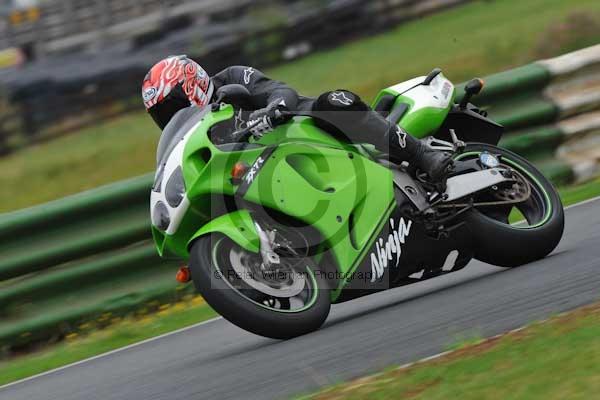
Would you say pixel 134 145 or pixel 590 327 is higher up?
pixel 590 327

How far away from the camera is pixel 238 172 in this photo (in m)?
5.43

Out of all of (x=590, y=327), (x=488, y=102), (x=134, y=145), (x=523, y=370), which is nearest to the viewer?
(x=523, y=370)

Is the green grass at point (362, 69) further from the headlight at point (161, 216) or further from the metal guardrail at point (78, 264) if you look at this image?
the headlight at point (161, 216)

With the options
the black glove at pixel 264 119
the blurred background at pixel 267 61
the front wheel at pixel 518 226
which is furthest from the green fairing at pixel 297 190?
the blurred background at pixel 267 61

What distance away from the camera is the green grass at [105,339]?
21.8 ft

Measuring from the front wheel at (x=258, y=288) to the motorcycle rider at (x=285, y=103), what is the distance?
720 mm

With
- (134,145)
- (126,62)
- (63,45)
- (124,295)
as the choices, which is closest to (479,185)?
(124,295)

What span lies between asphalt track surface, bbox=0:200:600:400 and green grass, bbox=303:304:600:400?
26 centimetres

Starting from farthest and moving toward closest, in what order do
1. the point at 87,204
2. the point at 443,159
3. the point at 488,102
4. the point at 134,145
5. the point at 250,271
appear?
the point at 134,145
the point at 488,102
the point at 87,204
the point at 443,159
the point at 250,271

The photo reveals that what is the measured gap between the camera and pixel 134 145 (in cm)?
1345

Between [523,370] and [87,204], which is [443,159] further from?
[87,204]

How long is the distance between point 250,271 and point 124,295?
252 cm

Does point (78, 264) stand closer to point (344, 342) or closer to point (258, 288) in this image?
point (258, 288)

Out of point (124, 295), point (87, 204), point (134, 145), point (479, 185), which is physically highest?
point (479, 185)
